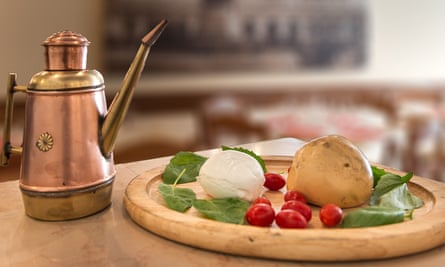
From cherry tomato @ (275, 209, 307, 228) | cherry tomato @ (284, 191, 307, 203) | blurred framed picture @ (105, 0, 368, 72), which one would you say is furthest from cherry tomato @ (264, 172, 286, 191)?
blurred framed picture @ (105, 0, 368, 72)

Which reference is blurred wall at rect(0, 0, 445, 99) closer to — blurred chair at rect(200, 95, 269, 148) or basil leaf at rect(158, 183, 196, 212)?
blurred chair at rect(200, 95, 269, 148)

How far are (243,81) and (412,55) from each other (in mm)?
Answer: 1491

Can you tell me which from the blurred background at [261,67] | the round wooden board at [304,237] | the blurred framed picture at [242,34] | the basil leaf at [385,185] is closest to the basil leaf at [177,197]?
the round wooden board at [304,237]

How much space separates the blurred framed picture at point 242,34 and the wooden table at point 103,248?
197 centimetres

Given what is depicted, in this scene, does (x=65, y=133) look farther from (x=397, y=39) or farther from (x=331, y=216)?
(x=397, y=39)

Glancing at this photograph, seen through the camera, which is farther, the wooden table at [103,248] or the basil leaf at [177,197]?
the basil leaf at [177,197]

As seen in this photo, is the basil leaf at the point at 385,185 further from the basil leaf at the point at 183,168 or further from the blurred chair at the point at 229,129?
the blurred chair at the point at 229,129

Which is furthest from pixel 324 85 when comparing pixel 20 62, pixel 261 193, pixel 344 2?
pixel 261 193

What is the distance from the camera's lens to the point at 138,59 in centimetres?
69

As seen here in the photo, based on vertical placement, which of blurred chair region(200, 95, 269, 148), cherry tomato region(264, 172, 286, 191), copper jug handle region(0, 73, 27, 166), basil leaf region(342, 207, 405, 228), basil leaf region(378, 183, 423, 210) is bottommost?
blurred chair region(200, 95, 269, 148)

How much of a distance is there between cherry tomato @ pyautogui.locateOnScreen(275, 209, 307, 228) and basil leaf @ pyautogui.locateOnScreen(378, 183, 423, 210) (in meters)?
0.15

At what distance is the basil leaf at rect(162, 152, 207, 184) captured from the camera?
80cm

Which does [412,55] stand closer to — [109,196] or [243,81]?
[243,81]

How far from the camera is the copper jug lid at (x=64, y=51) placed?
65cm
